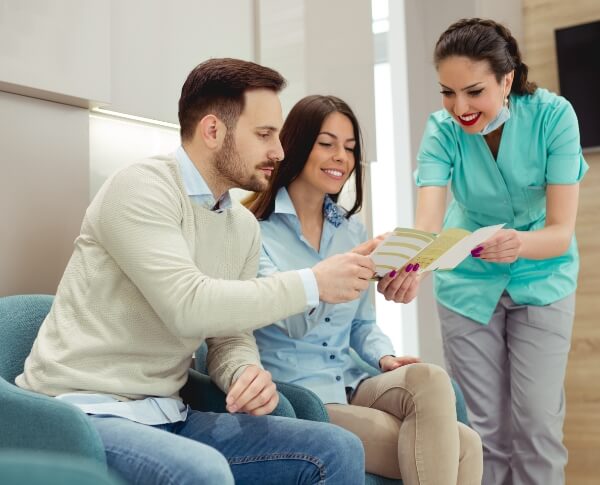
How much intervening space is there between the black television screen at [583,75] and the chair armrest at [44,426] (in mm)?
3158

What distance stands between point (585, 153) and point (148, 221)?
293cm

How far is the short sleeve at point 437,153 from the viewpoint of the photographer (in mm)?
2576

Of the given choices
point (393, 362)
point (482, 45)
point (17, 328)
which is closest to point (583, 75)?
point (482, 45)

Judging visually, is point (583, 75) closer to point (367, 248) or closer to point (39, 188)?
point (367, 248)

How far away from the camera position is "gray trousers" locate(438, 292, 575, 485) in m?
2.55

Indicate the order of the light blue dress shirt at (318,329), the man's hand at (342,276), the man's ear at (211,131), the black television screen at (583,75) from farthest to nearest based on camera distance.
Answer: the black television screen at (583,75) → the light blue dress shirt at (318,329) → the man's ear at (211,131) → the man's hand at (342,276)

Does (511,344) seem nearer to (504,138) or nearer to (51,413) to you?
(504,138)

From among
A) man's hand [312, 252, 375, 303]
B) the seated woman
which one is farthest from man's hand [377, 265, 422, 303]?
man's hand [312, 252, 375, 303]

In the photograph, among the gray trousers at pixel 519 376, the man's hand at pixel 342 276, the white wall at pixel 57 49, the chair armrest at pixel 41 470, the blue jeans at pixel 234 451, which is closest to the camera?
the chair armrest at pixel 41 470

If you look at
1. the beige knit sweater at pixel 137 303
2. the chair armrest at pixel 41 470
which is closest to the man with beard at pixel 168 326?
the beige knit sweater at pixel 137 303

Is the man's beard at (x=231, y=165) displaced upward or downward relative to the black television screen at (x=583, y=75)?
downward

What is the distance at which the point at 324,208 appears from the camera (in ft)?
7.48

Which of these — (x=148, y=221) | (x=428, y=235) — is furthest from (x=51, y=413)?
(x=428, y=235)

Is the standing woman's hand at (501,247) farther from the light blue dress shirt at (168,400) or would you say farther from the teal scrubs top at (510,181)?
the light blue dress shirt at (168,400)
